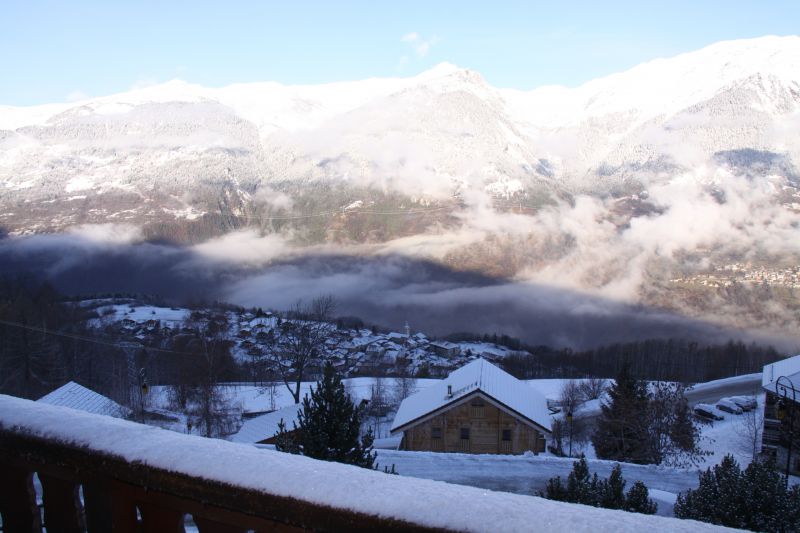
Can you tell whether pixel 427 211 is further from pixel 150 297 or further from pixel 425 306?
pixel 150 297

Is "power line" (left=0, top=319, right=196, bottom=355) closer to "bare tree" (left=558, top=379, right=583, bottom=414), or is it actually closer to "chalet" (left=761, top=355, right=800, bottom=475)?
"bare tree" (left=558, top=379, right=583, bottom=414)

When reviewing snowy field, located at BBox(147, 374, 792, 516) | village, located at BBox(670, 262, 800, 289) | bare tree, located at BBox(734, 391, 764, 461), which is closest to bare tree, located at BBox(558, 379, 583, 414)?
bare tree, located at BBox(734, 391, 764, 461)

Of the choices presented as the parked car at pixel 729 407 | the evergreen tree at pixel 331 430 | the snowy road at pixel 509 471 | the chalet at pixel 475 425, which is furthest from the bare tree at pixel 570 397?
the evergreen tree at pixel 331 430

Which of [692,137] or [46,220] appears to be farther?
[692,137]

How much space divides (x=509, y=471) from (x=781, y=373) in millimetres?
14422

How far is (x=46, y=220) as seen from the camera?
151125 millimetres

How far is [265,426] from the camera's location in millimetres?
22625

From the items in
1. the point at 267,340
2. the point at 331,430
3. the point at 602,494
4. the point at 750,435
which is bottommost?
the point at 267,340

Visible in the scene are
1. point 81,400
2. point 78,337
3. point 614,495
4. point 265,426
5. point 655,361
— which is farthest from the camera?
point 655,361

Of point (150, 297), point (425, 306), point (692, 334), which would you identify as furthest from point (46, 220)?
point (692, 334)

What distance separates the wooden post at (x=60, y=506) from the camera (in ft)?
5.84

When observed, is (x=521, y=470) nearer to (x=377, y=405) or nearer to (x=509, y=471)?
(x=509, y=471)

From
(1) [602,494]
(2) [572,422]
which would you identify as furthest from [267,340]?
(1) [602,494]

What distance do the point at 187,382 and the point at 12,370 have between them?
9.57 meters
